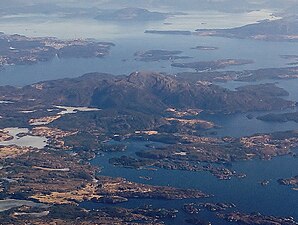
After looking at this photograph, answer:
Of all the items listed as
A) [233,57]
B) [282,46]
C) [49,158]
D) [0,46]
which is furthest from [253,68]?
[49,158]

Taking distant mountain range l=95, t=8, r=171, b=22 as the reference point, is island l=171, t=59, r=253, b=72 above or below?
below

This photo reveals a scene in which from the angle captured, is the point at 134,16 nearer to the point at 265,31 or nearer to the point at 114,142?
the point at 265,31

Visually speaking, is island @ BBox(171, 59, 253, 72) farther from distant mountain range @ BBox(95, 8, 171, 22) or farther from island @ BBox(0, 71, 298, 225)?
distant mountain range @ BBox(95, 8, 171, 22)

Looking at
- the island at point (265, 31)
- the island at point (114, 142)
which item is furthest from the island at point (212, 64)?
the island at point (265, 31)

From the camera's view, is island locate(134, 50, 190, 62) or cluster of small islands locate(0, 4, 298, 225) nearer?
cluster of small islands locate(0, 4, 298, 225)

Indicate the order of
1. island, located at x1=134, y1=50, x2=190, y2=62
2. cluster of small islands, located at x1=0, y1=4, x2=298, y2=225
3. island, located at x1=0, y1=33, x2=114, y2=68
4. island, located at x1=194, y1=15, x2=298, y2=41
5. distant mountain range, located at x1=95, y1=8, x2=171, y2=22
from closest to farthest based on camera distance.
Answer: cluster of small islands, located at x1=0, y1=4, x2=298, y2=225
island, located at x1=0, y1=33, x2=114, y2=68
island, located at x1=134, y1=50, x2=190, y2=62
island, located at x1=194, y1=15, x2=298, y2=41
distant mountain range, located at x1=95, y1=8, x2=171, y2=22

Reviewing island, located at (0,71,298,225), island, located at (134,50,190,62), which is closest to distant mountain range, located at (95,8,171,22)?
Answer: island, located at (134,50,190,62)

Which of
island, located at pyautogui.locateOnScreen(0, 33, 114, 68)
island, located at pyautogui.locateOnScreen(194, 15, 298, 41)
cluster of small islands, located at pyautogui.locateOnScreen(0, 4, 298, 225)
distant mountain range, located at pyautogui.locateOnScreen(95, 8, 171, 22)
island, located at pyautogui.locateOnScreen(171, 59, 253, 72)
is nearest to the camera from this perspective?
cluster of small islands, located at pyautogui.locateOnScreen(0, 4, 298, 225)

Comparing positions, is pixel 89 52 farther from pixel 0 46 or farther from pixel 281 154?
pixel 281 154
